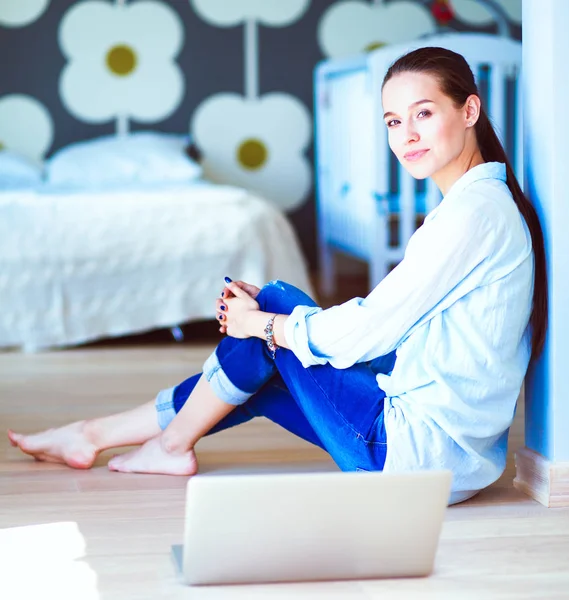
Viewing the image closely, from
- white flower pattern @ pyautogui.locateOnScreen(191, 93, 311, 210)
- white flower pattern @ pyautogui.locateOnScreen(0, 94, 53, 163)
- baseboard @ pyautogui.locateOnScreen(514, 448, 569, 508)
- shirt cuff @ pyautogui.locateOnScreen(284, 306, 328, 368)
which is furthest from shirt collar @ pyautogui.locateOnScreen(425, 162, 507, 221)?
white flower pattern @ pyautogui.locateOnScreen(0, 94, 53, 163)

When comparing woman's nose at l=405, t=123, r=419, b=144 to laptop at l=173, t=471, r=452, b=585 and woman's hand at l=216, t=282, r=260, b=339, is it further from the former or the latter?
laptop at l=173, t=471, r=452, b=585

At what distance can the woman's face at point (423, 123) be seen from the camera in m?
1.51

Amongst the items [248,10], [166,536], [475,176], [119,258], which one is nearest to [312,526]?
[166,536]

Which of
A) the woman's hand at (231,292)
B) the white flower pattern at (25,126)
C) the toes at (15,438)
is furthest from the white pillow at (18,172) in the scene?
the woman's hand at (231,292)

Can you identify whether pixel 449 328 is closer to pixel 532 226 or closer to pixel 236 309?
pixel 532 226

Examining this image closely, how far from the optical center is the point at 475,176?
1506 mm

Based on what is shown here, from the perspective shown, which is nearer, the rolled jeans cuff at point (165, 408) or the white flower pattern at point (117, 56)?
the rolled jeans cuff at point (165, 408)

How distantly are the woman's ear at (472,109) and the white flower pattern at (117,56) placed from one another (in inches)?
128

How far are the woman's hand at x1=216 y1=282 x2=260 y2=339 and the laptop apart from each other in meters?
0.40

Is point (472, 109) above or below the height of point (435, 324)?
above

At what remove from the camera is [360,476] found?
4.06 ft

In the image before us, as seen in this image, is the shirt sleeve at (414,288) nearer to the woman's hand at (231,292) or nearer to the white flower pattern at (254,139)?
the woman's hand at (231,292)

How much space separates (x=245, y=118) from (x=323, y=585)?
3581 mm

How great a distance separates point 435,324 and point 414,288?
0.07 meters
